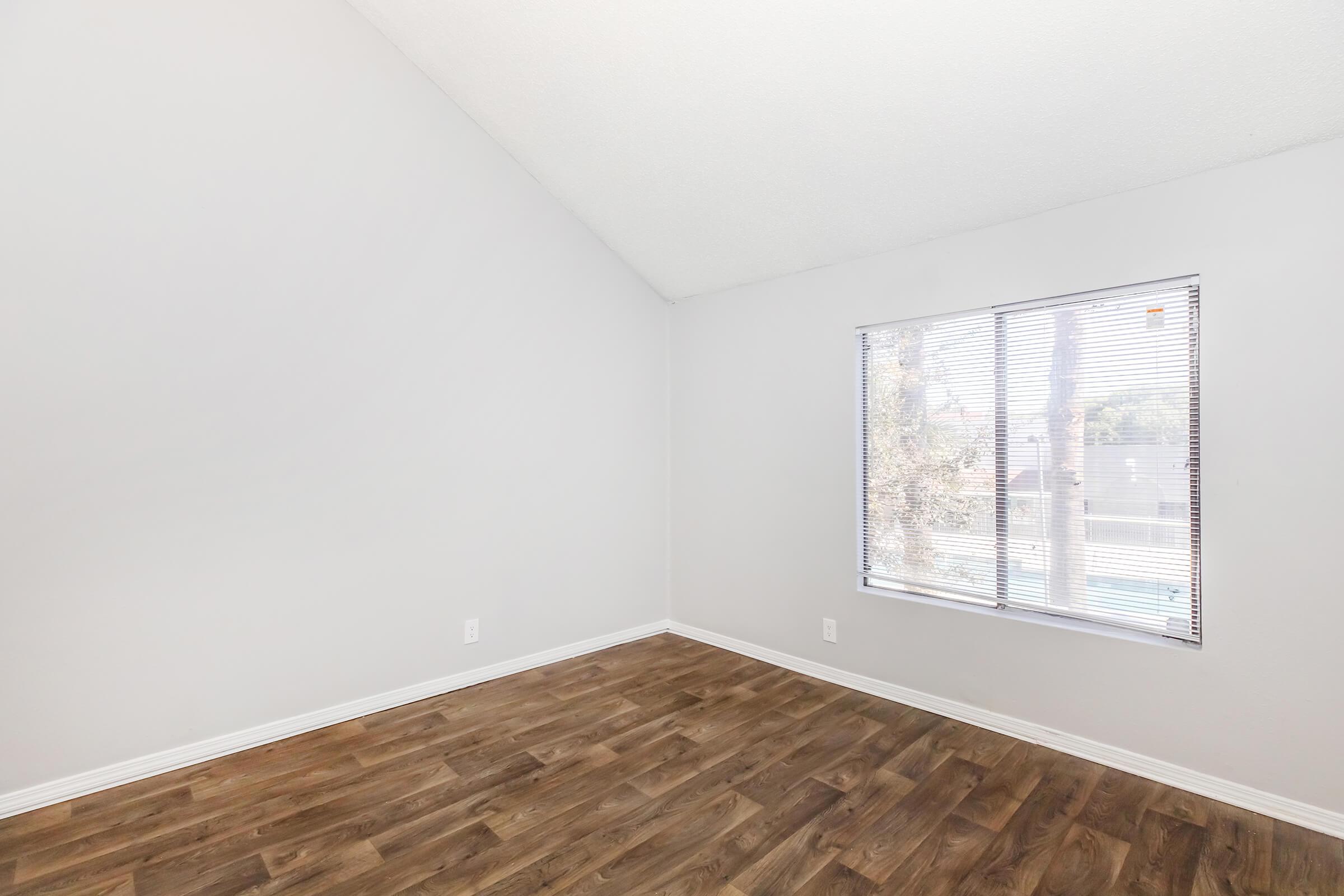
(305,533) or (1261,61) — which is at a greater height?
(1261,61)

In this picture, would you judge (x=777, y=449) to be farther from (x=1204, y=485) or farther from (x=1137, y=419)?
(x=1204, y=485)

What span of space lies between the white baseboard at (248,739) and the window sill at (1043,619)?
1.97m

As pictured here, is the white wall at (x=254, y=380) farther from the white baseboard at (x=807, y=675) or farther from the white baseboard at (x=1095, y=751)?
the white baseboard at (x=1095, y=751)

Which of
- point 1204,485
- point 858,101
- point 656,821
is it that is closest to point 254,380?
point 656,821

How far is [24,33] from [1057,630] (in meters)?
4.70

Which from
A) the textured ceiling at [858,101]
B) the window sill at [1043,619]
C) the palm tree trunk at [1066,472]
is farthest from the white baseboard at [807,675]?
the textured ceiling at [858,101]

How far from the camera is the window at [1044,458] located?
2.54m

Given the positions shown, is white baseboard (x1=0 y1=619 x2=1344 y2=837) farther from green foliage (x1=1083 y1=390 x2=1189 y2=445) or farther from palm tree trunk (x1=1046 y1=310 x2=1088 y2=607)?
green foliage (x1=1083 y1=390 x2=1189 y2=445)

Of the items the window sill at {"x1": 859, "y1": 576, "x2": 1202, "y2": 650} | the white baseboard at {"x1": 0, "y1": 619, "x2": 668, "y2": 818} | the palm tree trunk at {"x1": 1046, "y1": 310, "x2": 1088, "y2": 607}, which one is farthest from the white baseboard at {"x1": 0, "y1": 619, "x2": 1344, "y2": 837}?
the palm tree trunk at {"x1": 1046, "y1": 310, "x2": 1088, "y2": 607}

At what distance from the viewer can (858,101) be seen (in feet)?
8.68

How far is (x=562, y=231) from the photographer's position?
13.1ft

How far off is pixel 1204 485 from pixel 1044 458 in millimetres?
576

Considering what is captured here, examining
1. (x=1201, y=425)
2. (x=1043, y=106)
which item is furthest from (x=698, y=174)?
(x=1201, y=425)

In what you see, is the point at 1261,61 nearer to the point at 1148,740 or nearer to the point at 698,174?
the point at 698,174
